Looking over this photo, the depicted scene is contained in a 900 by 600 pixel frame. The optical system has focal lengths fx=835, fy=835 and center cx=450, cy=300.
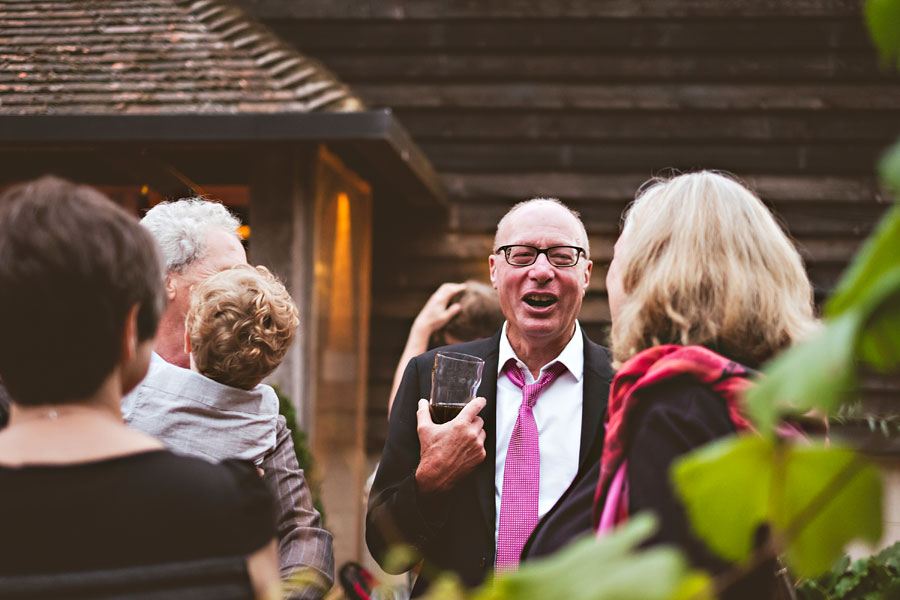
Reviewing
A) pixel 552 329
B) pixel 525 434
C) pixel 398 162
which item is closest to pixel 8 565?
pixel 525 434

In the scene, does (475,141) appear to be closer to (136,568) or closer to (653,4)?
(653,4)

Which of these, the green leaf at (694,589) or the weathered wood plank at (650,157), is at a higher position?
the green leaf at (694,589)

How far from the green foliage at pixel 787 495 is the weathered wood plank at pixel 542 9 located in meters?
6.08

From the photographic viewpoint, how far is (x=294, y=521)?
206cm

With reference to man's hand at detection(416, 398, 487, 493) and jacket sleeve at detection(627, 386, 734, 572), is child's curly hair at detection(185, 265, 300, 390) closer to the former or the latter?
man's hand at detection(416, 398, 487, 493)

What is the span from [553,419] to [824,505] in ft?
6.32

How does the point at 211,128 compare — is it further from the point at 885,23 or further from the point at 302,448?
the point at 885,23

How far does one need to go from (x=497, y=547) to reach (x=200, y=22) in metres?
4.62

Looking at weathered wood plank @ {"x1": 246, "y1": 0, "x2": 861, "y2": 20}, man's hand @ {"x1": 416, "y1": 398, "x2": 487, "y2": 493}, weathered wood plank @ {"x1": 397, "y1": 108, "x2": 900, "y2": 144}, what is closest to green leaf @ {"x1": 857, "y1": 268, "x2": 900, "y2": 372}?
man's hand @ {"x1": 416, "y1": 398, "x2": 487, "y2": 493}

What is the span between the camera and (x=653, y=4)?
6.16m

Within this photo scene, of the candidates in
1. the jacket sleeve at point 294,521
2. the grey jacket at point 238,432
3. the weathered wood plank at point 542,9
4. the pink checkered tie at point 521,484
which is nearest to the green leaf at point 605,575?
the grey jacket at point 238,432

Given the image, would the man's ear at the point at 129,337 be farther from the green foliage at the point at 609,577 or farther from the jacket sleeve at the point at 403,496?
the jacket sleeve at the point at 403,496

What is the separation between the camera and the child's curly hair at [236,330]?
1.93 m

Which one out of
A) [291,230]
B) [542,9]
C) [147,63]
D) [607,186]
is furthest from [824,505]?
[542,9]
